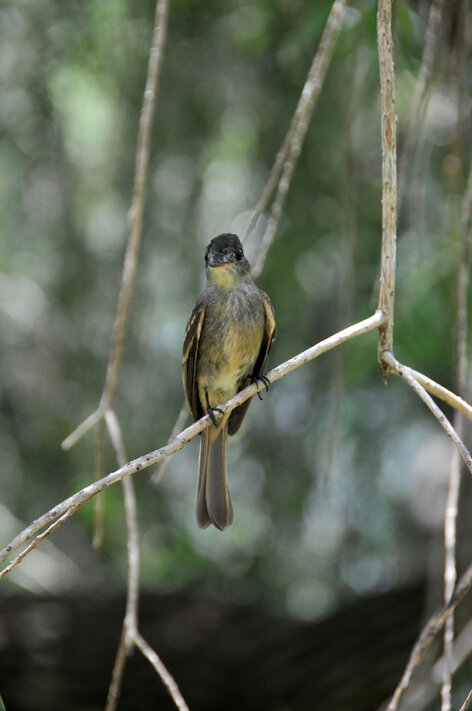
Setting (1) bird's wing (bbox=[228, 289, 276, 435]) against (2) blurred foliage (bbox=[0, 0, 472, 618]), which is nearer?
(1) bird's wing (bbox=[228, 289, 276, 435])

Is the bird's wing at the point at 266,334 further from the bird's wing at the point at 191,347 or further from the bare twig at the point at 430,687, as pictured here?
the bare twig at the point at 430,687

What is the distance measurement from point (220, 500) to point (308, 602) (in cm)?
215

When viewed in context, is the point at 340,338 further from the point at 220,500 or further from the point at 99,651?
the point at 99,651

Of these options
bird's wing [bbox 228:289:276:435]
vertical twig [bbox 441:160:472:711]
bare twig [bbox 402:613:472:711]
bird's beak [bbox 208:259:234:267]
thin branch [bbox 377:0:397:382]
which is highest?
bird's beak [bbox 208:259:234:267]

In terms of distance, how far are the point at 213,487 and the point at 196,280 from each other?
2004 millimetres

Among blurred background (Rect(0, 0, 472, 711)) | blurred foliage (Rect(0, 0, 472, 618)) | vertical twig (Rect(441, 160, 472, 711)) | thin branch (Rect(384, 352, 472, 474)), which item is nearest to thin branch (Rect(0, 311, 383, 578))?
thin branch (Rect(384, 352, 472, 474))

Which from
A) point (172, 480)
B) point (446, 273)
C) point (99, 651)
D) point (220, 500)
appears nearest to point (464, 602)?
point (220, 500)

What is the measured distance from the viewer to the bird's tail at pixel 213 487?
3135mm

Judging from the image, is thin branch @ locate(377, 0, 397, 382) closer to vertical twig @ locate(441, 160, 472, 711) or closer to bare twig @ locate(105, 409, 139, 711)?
vertical twig @ locate(441, 160, 472, 711)

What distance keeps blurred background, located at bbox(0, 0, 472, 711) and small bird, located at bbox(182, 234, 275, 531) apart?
876 mm

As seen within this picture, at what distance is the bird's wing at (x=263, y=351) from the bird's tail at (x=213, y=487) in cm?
5

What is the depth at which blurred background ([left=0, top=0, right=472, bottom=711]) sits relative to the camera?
4.45 m

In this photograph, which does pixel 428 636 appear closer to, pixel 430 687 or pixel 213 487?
pixel 430 687

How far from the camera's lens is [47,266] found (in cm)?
539
